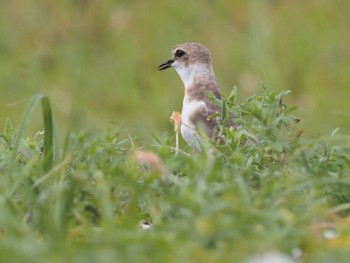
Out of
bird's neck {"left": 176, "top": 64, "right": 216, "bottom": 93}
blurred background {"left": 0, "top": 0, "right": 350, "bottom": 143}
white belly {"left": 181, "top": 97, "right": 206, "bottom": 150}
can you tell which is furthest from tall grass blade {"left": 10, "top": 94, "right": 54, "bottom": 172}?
blurred background {"left": 0, "top": 0, "right": 350, "bottom": 143}

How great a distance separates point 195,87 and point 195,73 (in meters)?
0.23

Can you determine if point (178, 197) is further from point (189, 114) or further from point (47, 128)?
point (189, 114)

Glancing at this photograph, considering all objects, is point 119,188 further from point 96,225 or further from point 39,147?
point 39,147

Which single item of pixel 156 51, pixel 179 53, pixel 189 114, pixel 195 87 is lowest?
pixel 189 114

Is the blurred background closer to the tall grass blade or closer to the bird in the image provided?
A: the bird

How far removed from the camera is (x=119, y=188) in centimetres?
454

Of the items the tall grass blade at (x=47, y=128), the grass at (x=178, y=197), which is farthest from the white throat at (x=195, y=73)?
the tall grass blade at (x=47, y=128)

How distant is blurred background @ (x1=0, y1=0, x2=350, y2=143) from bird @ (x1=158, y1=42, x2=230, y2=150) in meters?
3.87

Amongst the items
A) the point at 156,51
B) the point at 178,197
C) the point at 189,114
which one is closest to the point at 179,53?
the point at 189,114

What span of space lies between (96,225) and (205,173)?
0.51m

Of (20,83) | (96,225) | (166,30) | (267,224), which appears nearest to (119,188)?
(96,225)

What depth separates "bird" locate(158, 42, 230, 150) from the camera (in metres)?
7.05

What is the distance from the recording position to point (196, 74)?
7773 mm

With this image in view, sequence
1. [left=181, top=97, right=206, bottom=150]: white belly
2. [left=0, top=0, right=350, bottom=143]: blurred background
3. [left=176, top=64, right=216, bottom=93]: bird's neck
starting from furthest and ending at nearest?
1. [left=0, top=0, right=350, bottom=143]: blurred background
2. [left=176, top=64, right=216, bottom=93]: bird's neck
3. [left=181, top=97, right=206, bottom=150]: white belly
